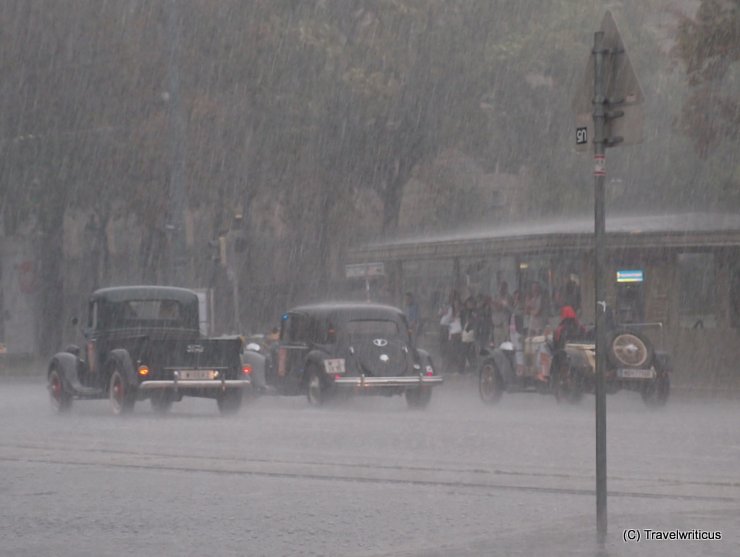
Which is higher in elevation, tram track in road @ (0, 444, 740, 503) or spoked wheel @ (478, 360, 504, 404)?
spoked wheel @ (478, 360, 504, 404)

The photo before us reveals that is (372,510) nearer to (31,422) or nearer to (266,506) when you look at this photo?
(266,506)

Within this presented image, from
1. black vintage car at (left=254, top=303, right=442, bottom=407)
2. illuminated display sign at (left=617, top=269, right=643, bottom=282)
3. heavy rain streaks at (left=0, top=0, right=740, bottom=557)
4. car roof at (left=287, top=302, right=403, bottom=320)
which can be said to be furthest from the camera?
illuminated display sign at (left=617, top=269, right=643, bottom=282)

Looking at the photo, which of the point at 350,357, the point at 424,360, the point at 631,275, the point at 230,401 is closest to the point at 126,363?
the point at 230,401

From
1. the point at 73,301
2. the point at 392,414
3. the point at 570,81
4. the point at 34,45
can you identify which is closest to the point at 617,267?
the point at 392,414

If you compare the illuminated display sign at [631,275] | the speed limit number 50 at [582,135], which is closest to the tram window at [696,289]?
the illuminated display sign at [631,275]

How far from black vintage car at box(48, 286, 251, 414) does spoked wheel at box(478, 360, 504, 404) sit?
4005mm

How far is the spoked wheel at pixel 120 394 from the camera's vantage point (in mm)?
23016

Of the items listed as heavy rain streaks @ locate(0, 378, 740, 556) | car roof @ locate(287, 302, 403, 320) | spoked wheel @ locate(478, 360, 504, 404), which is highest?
car roof @ locate(287, 302, 403, 320)

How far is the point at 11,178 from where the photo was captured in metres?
43.4

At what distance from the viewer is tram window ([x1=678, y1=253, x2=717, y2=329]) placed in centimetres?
3456

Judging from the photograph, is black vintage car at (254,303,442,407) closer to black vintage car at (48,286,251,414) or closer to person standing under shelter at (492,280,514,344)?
black vintage car at (48,286,251,414)

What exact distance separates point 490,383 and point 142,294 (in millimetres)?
5711

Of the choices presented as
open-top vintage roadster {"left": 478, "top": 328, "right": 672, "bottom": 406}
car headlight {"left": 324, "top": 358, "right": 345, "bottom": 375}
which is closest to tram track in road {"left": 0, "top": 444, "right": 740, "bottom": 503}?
car headlight {"left": 324, "top": 358, "right": 345, "bottom": 375}

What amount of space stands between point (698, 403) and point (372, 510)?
47.0 ft
